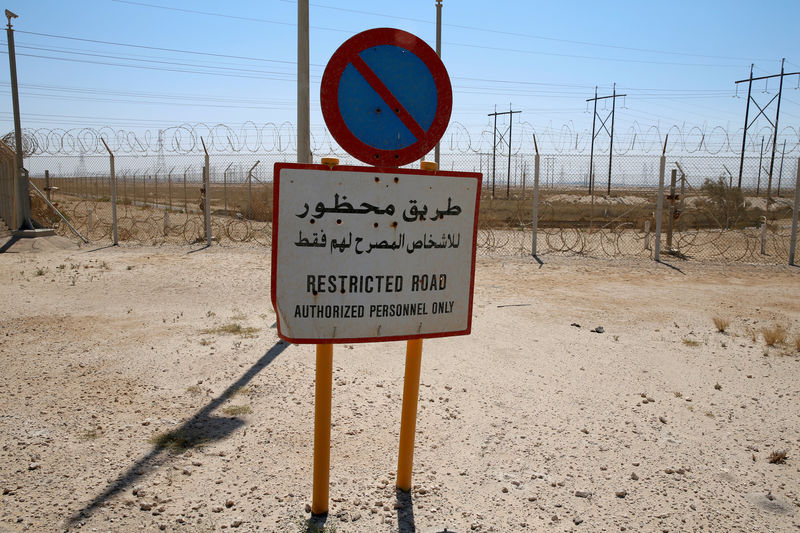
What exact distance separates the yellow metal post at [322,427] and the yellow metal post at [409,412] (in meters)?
0.42

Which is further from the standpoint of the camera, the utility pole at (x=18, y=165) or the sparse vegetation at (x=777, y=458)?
the utility pole at (x=18, y=165)

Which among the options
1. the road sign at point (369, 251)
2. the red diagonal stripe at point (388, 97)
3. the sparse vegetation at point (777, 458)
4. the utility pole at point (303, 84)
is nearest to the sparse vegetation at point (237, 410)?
the road sign at point (369, 251)

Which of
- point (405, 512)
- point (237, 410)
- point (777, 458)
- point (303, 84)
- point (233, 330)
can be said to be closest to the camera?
point (405, 512)

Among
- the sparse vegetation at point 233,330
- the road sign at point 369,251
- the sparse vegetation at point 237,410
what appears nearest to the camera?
the road sign at point 369,251

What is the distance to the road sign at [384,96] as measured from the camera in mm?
2586

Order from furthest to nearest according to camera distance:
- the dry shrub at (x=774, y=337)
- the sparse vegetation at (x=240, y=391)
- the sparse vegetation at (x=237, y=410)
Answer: the dry shrub at (x=774, y=337) → the sparse vegetation at (x=240, y=391) → the sparse vegetation at (x=237, y=410)

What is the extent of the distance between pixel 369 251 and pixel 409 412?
0.95 m

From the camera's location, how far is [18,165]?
533 inches

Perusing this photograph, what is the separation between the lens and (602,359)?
5461 mm

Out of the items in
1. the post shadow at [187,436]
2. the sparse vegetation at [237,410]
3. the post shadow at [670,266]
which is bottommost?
the post shadow at [187,436]

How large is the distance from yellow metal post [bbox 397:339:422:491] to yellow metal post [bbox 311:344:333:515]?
0.42m

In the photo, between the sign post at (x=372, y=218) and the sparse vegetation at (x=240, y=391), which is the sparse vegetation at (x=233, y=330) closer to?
the sparse vegetation at (x=240, y=391)

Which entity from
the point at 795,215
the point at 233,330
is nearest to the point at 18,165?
the point at 233,330

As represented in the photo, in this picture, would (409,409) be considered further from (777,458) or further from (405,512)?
(777,458)
